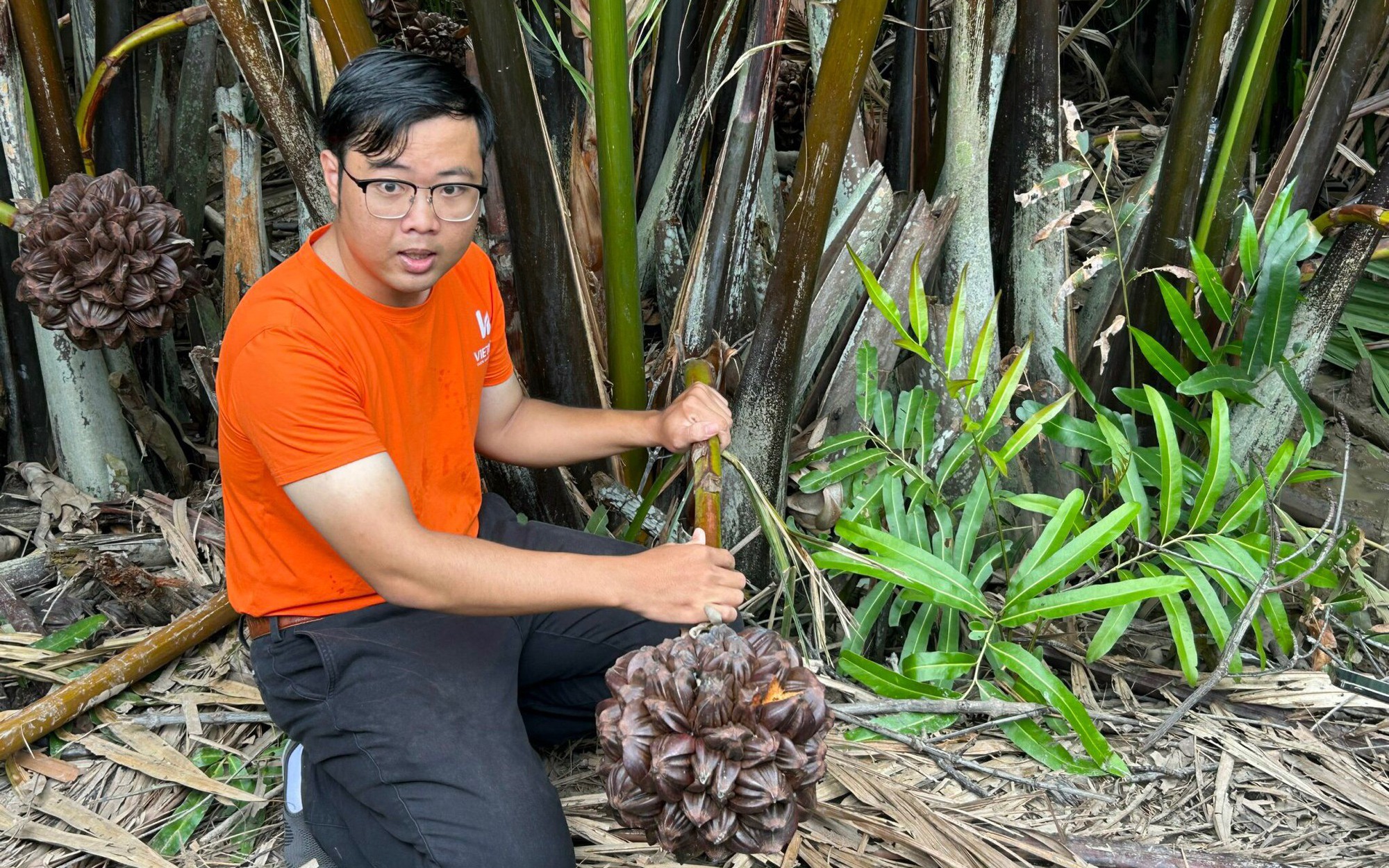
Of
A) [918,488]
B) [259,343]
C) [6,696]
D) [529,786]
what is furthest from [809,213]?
[6,696]

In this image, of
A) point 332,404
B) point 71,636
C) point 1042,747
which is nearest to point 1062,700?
point 1042,747

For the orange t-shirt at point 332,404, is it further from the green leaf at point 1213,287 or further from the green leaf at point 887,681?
the green leaf at point 1213,287

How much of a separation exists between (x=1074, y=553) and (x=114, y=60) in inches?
68.0

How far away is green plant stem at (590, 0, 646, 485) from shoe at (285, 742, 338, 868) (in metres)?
0.72

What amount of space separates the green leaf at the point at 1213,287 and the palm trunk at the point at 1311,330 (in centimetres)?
15

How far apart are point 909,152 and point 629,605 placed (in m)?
1.23

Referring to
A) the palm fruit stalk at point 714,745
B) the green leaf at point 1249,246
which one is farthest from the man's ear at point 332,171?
the green leaf at point 1249,246

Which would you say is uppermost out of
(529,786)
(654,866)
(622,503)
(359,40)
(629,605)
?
(359,40)

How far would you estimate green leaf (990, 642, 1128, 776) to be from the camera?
1.46 metres

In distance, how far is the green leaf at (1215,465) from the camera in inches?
61.5

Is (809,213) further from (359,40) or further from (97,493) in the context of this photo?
(97,493)

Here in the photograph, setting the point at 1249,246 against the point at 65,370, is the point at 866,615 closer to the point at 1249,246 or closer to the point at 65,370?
the point at 1249,246

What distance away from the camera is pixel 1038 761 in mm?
1541

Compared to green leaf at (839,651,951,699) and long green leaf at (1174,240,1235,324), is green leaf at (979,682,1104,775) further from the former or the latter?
long green leaf at (1174,240,1235,324)
